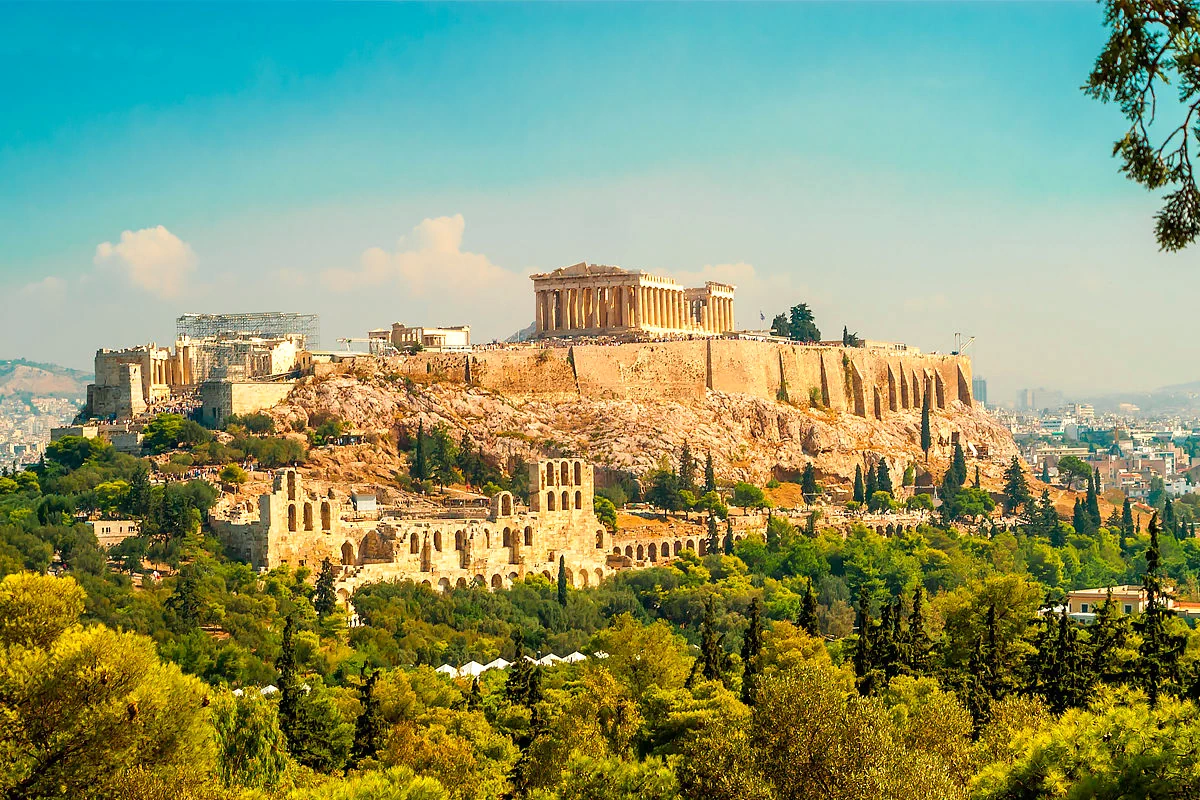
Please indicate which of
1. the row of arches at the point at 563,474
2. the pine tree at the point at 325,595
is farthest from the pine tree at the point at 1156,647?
the row of arches at the point at 563,474

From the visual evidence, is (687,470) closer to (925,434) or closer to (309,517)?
(309,517)

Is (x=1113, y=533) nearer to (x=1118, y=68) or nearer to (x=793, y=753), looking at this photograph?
(x=793, y=753)

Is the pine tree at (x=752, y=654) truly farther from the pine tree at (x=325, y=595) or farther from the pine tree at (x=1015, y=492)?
the pine tree at (x=1015, y=492)

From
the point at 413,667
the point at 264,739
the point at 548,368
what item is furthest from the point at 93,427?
the point at 264,739

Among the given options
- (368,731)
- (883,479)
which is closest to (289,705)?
(368,731)

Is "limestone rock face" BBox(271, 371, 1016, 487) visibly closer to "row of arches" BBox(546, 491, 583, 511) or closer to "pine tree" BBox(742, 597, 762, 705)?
"row of arches" BBox(546, 491, 583, 511)

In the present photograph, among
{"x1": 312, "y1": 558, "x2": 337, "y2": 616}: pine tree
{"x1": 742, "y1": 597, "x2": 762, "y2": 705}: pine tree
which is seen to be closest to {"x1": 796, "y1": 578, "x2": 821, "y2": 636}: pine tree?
{"x1": 742, "y1": 597, "x2": 762, "y2": 705}: pine tree

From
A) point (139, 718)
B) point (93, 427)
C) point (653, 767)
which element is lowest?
point (653, 767)
